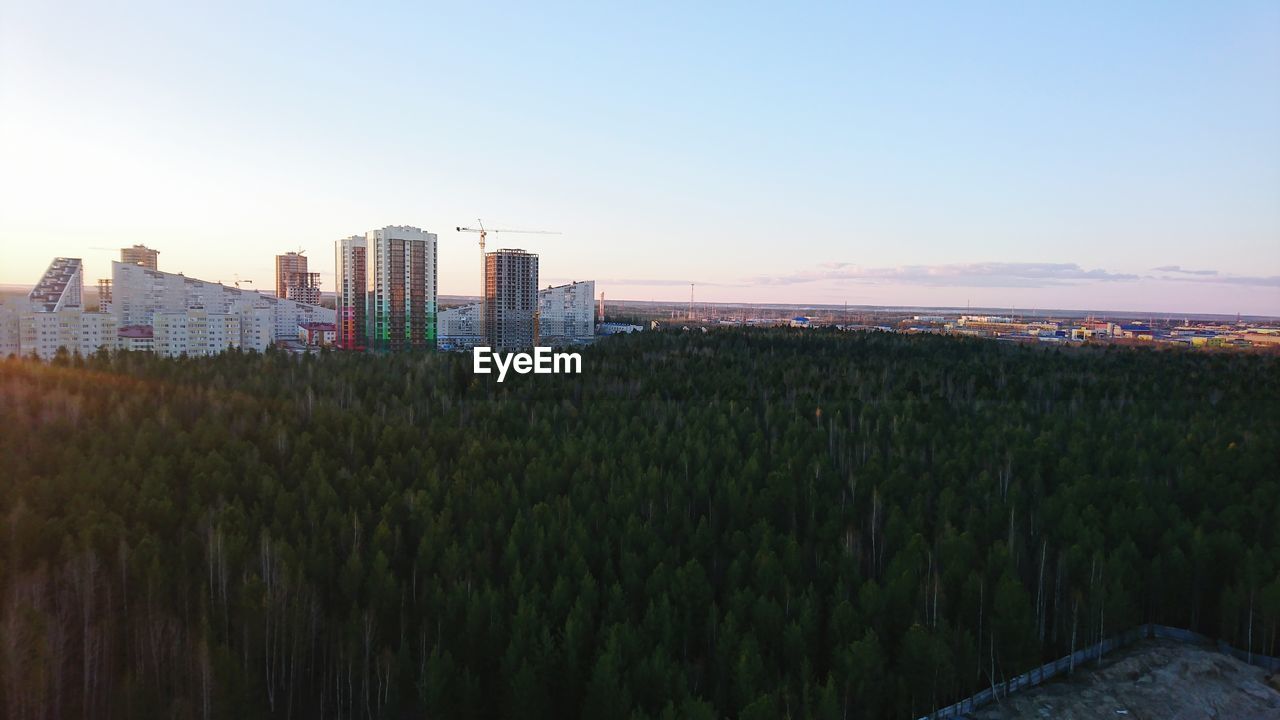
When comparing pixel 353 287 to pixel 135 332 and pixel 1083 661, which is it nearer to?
pixel 135 332

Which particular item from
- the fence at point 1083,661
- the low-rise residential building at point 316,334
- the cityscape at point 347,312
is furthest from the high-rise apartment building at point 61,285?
the fence at point 1083,661

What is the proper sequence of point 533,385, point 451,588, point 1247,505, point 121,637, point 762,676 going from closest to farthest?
point 762,676
point 121,637
point 451,588
point 1247,505
point 533,385

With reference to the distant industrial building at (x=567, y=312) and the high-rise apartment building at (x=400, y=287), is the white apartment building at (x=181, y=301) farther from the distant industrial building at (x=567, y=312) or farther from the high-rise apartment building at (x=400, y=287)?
the distant industrial building at (x=567, y=312)

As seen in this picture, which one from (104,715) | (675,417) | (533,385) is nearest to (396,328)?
(533,385)

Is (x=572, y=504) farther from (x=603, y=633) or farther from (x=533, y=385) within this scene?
(x=533, y=385)

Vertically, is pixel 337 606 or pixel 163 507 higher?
pixel 163 507

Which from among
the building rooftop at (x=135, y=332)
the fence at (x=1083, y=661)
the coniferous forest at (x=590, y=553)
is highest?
the building rooftop at (x=135, y=332)
